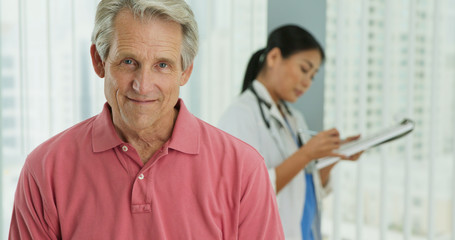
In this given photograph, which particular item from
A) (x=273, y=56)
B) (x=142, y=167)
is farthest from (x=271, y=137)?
(x=142, y=167)

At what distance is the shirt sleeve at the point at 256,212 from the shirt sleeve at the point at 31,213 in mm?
418

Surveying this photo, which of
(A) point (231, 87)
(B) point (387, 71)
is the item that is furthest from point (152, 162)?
(B) point (387, 71)

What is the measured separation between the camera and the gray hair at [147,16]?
3.04ft

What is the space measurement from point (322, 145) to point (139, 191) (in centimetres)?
95

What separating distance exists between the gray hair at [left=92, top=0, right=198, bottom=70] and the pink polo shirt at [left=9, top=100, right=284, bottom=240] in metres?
0.17

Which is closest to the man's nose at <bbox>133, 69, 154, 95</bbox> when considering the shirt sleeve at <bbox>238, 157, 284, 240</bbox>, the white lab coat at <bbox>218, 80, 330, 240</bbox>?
the shirt sleeve at <bbox>238, 157, 284, 240</bbox>

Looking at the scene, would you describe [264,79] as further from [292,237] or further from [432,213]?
[432,213]

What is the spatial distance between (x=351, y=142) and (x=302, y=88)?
11.8 inches

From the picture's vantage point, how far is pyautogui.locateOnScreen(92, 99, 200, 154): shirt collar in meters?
1.01

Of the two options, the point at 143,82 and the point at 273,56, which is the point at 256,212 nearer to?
the point at 143,82

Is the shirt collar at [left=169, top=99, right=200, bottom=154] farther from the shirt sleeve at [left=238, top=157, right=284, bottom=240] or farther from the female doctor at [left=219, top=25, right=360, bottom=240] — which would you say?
the female doctor at [left=219, top=25, right=360, bottom=240]

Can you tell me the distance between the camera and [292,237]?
5.83 ft

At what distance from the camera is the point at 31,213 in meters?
0.96

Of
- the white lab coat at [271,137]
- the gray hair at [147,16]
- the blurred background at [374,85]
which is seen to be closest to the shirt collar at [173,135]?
the gray hair at [147,16]
